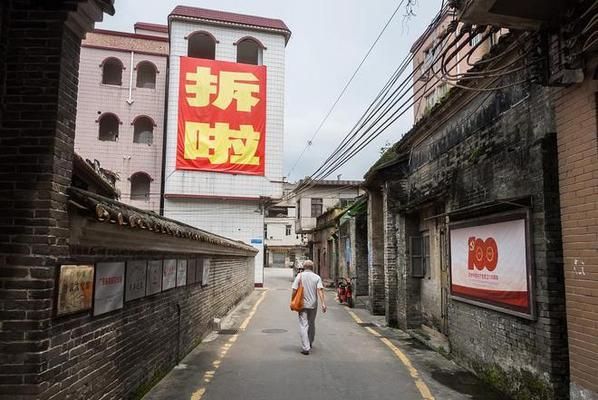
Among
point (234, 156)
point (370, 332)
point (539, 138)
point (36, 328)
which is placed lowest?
point (370, 332)

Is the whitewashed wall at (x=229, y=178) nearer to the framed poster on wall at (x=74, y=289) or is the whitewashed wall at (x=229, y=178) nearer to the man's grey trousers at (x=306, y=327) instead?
the man's grey trousers at (x=306, y=327)

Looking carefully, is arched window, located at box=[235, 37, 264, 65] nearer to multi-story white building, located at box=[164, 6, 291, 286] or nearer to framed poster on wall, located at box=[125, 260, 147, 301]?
multi-story white building, located at box=[164, 6, 291, 286]

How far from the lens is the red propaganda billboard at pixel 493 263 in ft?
21.6

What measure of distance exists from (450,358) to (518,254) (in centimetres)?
331

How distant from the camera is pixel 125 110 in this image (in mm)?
28672

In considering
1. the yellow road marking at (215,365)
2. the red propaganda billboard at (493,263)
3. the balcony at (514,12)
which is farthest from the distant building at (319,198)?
the balcony at (514,12)

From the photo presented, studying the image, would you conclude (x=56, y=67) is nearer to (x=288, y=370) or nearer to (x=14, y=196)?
(x=14, y=196)

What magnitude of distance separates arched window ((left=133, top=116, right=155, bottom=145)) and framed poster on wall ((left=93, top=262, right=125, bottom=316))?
81.4 ft

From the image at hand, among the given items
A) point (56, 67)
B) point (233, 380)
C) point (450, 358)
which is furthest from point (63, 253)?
point (450, 358)

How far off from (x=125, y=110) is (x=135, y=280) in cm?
2456

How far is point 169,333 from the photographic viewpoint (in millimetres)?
8047

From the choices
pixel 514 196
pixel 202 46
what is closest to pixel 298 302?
pixel 514 196

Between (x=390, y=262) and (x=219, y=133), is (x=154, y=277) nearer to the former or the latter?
(x=390, y=262)

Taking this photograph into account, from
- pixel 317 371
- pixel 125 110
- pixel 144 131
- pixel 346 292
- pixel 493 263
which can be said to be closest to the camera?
pixel 493 263
